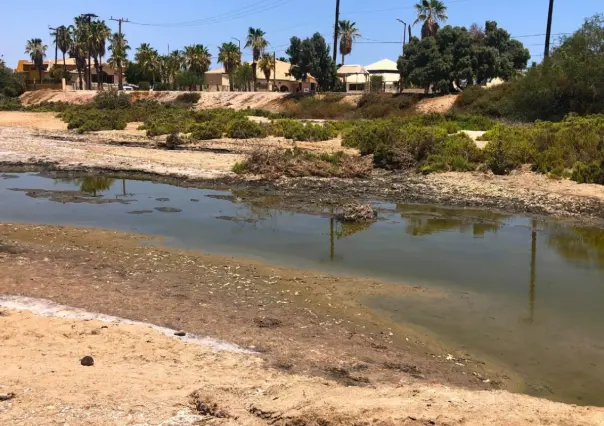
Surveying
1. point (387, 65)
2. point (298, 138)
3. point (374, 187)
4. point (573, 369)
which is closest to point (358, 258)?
point (573, 369)

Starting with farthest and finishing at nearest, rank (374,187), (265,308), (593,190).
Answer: (374,187)
(593,190)
(265,308)

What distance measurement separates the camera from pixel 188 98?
66.8m

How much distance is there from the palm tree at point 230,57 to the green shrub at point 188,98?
14692 mm

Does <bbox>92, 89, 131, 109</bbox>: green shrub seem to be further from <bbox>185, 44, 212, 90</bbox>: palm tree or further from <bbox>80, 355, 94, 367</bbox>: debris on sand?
<bbox>80, 355, 94, 367</bbox>: debris on sand

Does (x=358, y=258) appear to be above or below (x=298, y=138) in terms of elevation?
below

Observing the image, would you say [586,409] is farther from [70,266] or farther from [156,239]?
[156,239]

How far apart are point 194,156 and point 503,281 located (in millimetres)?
19432

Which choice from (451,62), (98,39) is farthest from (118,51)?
(451,62)

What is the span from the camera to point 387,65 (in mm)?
79250

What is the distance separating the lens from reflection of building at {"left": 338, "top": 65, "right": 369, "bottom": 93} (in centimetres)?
7319

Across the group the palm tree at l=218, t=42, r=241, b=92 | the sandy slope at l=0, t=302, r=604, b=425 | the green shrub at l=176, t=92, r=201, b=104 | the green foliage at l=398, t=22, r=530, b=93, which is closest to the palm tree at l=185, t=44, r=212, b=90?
the palm tree at l=218, t=42, r=241, b=92

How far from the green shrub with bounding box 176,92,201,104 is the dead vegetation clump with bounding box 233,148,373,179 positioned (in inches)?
1778

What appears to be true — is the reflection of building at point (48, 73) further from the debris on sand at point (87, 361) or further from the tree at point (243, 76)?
the debris on sand at point (87, 361)

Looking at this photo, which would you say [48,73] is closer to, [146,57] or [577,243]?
[146,57]
